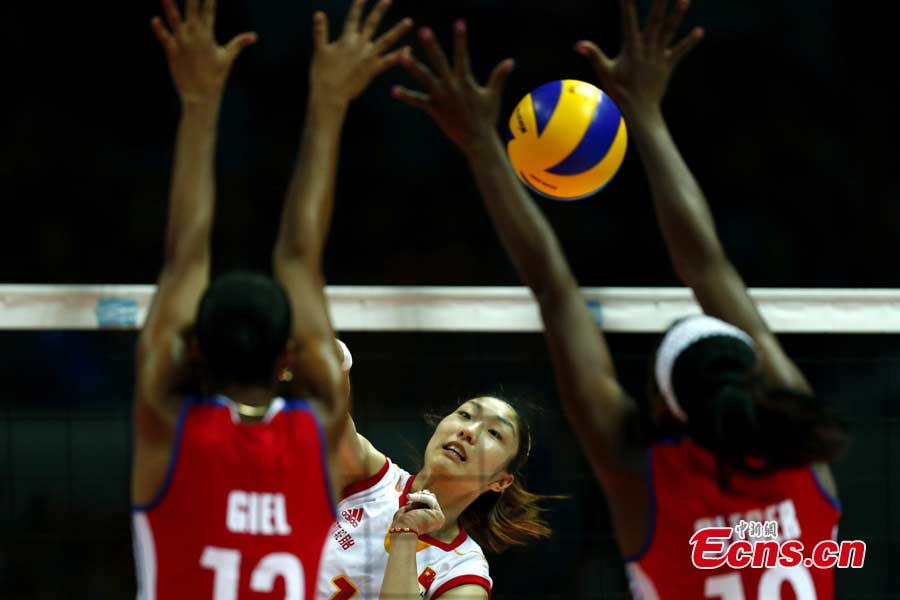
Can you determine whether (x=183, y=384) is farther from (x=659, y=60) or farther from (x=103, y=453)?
(x=103, y=453)

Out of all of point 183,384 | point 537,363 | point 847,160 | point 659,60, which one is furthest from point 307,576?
point 847,160

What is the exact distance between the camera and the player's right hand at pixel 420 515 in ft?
11.8

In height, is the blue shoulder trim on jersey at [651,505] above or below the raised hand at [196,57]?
below

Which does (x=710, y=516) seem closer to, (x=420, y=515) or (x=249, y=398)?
(x=249, y=398)

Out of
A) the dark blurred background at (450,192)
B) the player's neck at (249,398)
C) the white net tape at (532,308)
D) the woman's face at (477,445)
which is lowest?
the player's neck at (249,398)

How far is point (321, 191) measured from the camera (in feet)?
8.63

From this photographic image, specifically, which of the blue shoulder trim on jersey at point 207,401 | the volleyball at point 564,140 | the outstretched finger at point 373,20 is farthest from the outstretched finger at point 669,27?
the blue shoulder trim on jersey at point 207,401

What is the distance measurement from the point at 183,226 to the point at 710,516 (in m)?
1.19

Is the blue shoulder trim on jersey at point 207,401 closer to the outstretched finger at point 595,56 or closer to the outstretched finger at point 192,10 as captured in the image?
the outstretched finger at point 192,10

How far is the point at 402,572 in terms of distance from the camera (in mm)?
3621

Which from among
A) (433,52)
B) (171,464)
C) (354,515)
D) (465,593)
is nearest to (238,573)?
(171,464)

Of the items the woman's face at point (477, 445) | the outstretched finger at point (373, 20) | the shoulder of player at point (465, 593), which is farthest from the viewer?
the woman's face at point (477, 445)

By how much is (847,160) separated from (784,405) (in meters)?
5.45

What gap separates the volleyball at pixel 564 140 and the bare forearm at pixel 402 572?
1164 mm
